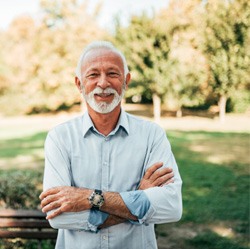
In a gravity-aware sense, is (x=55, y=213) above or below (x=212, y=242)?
above

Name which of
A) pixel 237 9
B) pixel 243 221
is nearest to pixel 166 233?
pixel 243 221

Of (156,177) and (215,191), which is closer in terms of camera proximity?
(156,177)

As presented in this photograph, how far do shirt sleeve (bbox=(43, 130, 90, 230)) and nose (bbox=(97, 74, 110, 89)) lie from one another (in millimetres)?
404

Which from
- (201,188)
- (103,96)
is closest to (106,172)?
(103,96)

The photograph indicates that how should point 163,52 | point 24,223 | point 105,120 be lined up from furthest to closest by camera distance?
point 163,52 < point 24,223 < point 105,120

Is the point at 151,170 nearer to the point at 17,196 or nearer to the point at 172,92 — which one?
the point at 17,196

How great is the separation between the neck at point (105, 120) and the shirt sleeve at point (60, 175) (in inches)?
9.8

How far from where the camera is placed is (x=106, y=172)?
79.1 inches

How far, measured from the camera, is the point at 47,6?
94.9ft

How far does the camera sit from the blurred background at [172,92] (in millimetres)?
5586

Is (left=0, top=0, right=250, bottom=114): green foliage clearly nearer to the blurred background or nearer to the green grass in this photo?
the blurred background

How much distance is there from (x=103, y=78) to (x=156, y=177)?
66 cm

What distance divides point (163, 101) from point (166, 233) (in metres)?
18.5

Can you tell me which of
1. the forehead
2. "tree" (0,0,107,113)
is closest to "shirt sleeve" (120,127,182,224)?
the forehead
